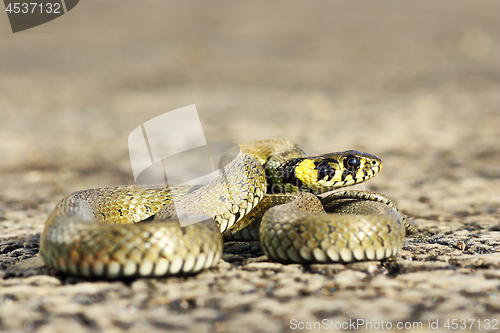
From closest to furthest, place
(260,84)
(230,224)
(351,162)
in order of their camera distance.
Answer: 1. (230,224)
2. (351,162)
3. (260,84)

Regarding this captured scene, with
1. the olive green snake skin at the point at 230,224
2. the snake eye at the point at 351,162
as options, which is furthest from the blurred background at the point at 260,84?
the snake eye at the point at 351,162

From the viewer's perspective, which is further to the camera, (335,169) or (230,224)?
(335,169)

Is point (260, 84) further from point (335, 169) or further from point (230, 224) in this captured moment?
point (230, 224)

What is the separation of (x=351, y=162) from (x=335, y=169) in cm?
20

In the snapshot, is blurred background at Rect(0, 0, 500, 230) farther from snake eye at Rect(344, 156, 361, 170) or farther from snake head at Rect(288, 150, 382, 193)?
snake eye at Rect(344, 156, 361, 170)

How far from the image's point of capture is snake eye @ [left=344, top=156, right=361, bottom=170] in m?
4.92

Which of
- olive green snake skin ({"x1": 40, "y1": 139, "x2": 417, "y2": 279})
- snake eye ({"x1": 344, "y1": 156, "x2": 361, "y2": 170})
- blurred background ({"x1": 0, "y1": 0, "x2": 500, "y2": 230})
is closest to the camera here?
olive green snake skin ({"x1": 40, "y1": 139, "x2": 417, "y2": 279})

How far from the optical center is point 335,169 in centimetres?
492

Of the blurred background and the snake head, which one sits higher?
the blurred background

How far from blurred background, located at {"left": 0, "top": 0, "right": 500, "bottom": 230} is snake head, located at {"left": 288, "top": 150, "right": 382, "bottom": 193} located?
216cm

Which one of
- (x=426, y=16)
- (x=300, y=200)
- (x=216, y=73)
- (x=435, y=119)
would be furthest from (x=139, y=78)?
(x=426, y=16)

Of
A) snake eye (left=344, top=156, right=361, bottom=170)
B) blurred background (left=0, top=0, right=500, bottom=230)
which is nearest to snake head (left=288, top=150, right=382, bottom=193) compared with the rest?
snake eye (left=344, top=156, right=361, bottom=170)

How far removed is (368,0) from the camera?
105ft

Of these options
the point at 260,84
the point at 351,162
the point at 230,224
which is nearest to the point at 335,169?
the point at 351,162
